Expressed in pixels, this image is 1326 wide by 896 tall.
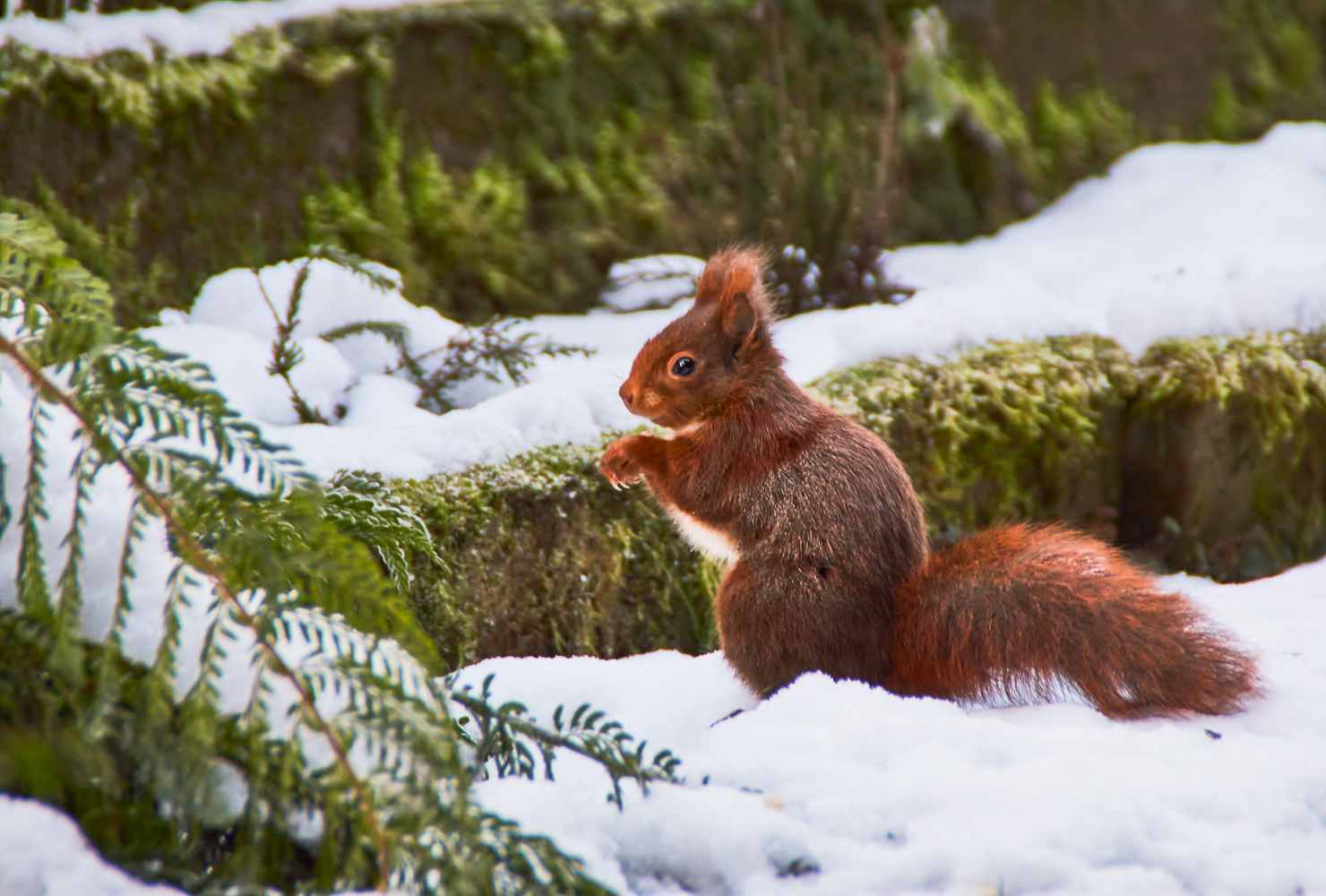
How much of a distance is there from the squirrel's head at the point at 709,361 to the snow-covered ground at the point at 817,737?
0.45 m

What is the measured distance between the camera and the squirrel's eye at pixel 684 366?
101 inches

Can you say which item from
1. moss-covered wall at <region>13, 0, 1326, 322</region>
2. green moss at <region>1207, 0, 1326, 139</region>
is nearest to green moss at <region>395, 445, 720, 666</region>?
moss-covered wall at <region>13, 0, 1326, 322</region>

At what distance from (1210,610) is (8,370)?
2.65 meters

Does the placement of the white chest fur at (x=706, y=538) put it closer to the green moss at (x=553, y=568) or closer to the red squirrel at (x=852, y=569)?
the red squirrel at (x=852, y=569)

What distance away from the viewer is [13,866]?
1044mm

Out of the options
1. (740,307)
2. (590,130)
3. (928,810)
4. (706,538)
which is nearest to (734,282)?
(740,307)

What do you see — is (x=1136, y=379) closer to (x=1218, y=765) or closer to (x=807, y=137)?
(x=807, y=137)

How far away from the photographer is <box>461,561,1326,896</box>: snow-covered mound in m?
1.39

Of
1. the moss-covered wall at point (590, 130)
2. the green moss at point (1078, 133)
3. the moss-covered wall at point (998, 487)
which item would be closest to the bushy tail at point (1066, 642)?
the moss-covered wall at point (998, 487)

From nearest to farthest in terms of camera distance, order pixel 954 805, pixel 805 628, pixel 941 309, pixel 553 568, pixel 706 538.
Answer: pixel 954 805, pixel 805 628, pixel 706 538, pixel 553 568, pixel 941 309

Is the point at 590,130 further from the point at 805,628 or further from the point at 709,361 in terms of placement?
the point at 805,628

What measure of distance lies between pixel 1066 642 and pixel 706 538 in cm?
85

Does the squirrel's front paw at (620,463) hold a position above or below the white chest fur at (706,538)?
above

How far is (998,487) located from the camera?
3.67 m
